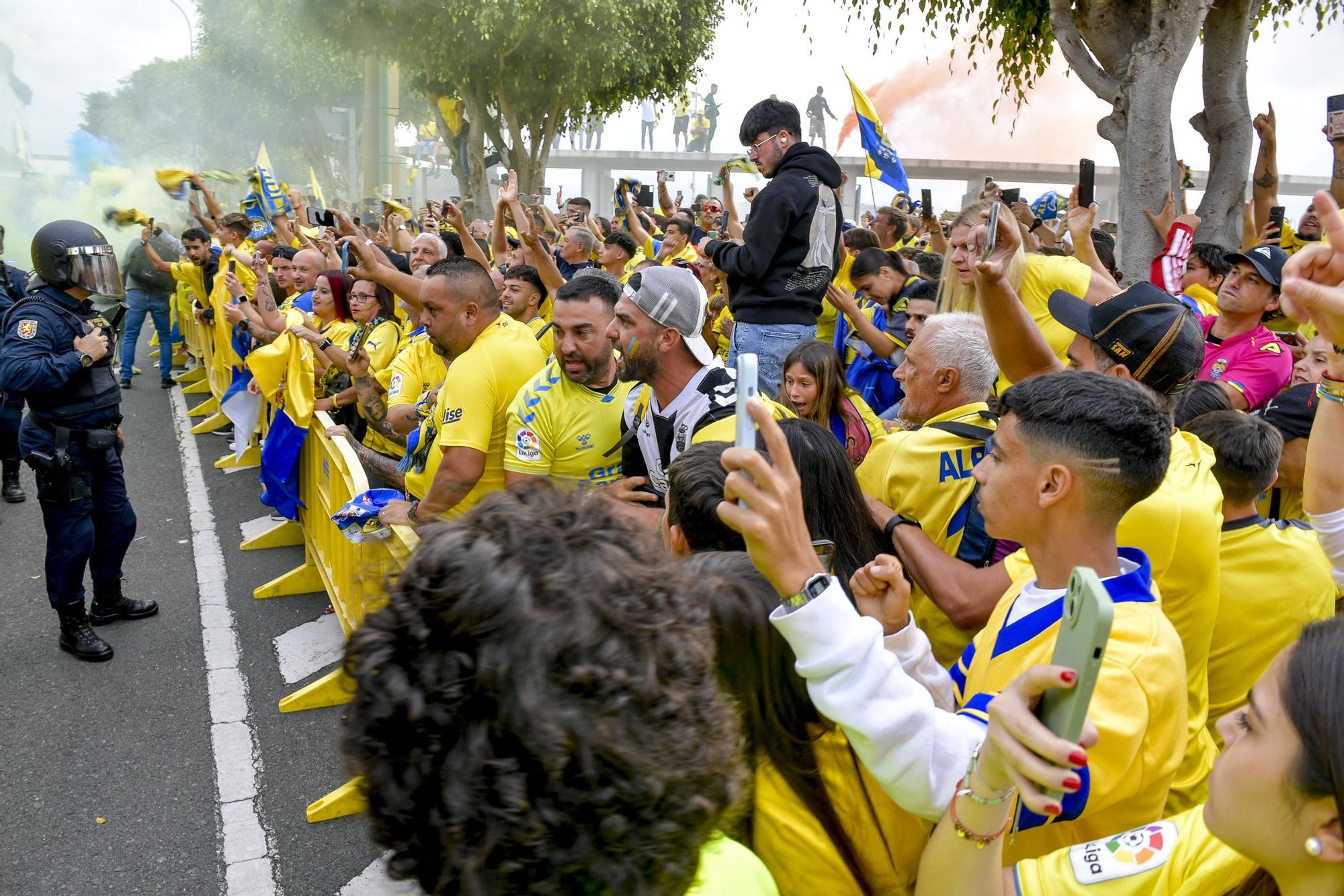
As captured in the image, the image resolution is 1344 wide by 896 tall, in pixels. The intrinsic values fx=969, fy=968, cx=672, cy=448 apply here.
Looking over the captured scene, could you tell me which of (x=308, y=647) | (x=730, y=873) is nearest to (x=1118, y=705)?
(x=730, y=873)

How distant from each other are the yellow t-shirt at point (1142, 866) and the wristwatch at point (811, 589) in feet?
1.90

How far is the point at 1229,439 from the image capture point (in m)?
2.78

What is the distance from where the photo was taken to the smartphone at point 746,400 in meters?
1.49

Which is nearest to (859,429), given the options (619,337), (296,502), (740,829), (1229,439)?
(619,337)

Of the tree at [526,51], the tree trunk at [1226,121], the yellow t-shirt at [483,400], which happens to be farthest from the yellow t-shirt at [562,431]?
the tree at [526,51]

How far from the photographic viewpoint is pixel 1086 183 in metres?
4.13

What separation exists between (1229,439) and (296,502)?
582cm

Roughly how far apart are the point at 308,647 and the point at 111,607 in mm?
1325

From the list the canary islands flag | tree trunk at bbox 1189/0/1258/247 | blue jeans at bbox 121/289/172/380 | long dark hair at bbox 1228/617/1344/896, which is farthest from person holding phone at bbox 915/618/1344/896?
blue jeans at bbox 121/289/172/380

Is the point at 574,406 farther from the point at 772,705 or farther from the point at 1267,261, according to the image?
the point at 1267,261

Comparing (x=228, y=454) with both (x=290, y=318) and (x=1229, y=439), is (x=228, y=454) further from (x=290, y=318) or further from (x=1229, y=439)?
(x=1229, y=439)

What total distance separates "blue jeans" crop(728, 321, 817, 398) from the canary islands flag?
304 centimetres

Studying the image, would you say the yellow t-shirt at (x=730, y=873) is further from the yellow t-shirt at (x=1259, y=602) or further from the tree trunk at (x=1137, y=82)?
the tree trunk at (x=1137, y=82)

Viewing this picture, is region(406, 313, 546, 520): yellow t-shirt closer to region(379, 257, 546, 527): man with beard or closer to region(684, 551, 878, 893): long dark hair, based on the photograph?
region(379, 257, 546, 527): man with beard
